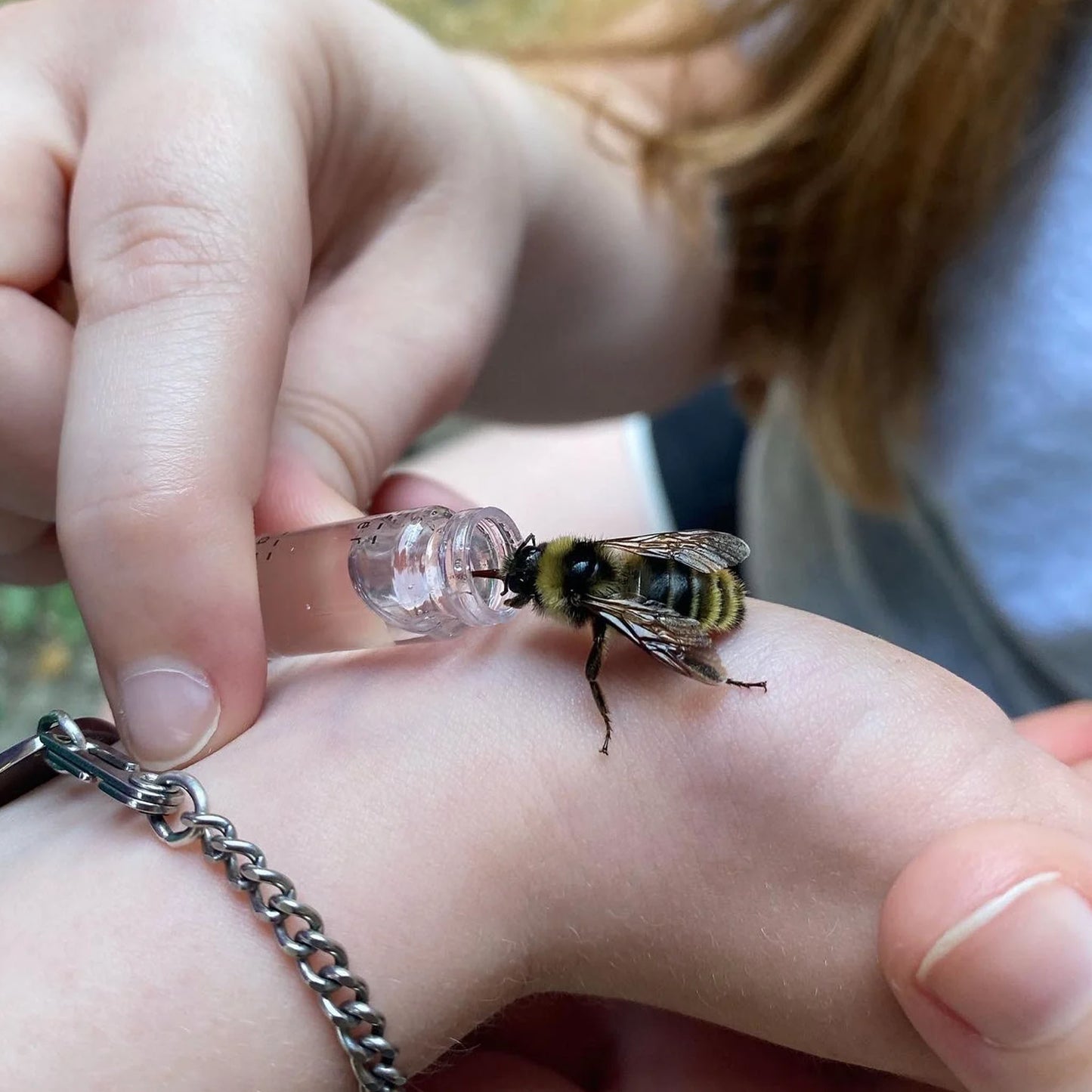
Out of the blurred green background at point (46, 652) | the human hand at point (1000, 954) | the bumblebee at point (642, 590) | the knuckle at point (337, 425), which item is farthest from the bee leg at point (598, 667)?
the blurred green background at point (46, 652)

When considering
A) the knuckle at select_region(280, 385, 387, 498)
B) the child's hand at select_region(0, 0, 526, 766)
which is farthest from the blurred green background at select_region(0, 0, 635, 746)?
the knuckle at select_region(280, 385, 387, 498)

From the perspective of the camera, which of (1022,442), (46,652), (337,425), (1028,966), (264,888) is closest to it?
(1028,966)

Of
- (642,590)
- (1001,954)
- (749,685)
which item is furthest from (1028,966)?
(642,590)

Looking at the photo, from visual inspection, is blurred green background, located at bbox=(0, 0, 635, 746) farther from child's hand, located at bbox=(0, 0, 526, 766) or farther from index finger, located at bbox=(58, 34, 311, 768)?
index finger, located at bbox=(58, 34, 311, 768)

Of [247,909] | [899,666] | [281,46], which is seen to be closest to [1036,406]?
[899,666]

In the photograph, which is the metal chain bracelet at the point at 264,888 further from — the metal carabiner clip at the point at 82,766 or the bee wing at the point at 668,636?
the bee wing at the point at 668,636

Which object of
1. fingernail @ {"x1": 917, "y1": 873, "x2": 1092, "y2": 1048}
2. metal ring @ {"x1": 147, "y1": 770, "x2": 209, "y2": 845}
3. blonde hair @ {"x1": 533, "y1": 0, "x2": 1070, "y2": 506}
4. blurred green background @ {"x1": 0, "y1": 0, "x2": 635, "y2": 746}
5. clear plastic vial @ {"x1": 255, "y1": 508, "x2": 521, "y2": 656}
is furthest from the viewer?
blurred green background @ {"x1": 0, "y1": 0, "x2": 635, "y2": 746}

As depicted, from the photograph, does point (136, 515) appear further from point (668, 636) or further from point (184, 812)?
point (668, 636)
